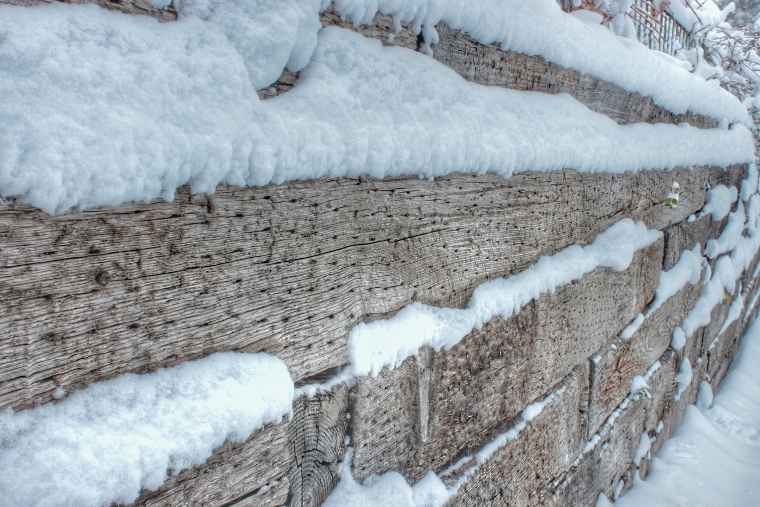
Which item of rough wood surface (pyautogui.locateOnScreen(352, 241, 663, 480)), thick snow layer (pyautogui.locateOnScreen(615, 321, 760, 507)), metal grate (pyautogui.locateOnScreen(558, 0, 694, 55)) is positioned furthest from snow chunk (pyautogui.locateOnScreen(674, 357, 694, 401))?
metal grate (pyautogui.locateOnScreen(558, 0, 694, 55))

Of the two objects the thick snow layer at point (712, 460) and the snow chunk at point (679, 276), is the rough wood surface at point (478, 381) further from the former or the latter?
the thick snow layer at point (712, 460)

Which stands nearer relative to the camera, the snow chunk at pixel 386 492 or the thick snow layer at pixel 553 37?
the snow chunk at pixel 386 492

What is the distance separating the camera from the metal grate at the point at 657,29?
3.61 m

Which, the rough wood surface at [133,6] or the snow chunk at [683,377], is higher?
the rough wood surface at [133,6]

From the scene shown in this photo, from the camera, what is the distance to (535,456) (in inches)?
75.6

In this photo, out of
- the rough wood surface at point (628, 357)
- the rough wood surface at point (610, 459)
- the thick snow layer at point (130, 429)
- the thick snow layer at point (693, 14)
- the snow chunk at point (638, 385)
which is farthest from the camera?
the thick snow layer at point (693, 14)

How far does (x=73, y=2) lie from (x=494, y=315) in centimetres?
122

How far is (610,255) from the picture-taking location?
2234mm

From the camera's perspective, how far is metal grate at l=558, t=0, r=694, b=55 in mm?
3609

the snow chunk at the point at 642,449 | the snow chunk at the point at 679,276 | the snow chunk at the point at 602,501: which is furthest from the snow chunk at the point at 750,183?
the snow chunk at the point at 602,501

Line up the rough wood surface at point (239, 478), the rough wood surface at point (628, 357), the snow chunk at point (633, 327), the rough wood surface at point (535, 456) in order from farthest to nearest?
1. the snow chunk at point (633, 327)
2. the rough wood surface at point (628, 357)
3. the rough wood surface at point (535, 456)
4. the rough wood surface at point (239, 478)

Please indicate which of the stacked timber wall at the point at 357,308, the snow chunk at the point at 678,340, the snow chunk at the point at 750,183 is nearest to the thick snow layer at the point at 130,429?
the stacked timber wall at the point at 357,308

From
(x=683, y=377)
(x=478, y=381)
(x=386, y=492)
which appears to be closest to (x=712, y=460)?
(x=683, y=377)

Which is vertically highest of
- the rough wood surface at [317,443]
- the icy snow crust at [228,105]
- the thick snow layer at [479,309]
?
the icy snow crust at [228,105]
